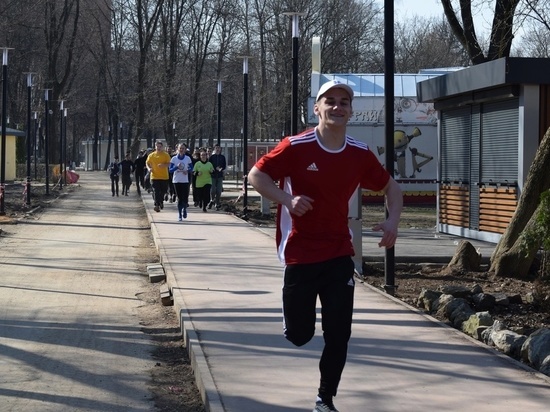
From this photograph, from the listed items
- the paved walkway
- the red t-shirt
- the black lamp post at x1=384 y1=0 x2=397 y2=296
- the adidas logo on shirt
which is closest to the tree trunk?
the black lamp post at x1=384 y1=0 x2=397 y2=296

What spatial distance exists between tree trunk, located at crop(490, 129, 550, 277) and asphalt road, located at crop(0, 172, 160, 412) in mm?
4914

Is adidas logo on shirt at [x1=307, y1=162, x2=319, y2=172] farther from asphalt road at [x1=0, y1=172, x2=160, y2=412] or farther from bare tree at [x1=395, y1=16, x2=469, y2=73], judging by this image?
bare tree at [x1=395, y1=16, x2=469, y2=73]

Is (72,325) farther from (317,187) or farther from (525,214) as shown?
(525,214)

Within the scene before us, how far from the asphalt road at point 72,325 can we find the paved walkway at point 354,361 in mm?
565

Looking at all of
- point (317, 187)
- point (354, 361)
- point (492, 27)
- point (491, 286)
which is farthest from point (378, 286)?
point (492, 27)

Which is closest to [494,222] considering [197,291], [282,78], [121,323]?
[197,291]

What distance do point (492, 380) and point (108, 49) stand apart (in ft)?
194

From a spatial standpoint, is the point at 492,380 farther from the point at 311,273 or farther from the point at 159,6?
the point at 159,6

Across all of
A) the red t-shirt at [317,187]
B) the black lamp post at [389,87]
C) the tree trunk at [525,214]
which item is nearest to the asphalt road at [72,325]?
the red t-shirt at [317,187]

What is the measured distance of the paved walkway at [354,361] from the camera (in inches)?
263

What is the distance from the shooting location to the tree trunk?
13.8m

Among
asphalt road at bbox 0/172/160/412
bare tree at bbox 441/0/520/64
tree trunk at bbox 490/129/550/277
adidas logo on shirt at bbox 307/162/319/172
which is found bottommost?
asphalt road at bbox 0/172/160/412

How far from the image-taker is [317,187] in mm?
5723

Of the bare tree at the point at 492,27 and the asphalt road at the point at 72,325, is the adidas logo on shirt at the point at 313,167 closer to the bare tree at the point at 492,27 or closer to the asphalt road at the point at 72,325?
the asphalt road at the point at 72,325
